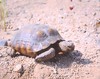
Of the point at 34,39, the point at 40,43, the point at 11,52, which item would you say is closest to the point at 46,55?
the point at 40,43

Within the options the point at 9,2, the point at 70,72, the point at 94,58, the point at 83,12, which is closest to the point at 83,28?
the point at 83,12

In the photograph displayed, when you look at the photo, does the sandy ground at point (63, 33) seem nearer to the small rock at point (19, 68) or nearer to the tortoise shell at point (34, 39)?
the small rock at point (19, 68)

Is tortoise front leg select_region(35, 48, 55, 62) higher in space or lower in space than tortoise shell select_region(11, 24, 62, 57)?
lower

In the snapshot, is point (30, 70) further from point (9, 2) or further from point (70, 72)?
point (9, 2)

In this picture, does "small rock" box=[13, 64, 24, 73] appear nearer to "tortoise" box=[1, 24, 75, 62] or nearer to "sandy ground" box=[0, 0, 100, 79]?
"sandy ground" box=[0, 0, 100, 79]

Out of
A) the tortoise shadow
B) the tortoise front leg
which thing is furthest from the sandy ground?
the tortoise front leg

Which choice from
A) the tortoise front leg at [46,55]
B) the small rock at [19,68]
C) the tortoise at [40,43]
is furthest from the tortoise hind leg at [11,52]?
the tortoise front leg at [46,55]

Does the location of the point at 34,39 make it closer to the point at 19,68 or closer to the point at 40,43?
the point at 40,43

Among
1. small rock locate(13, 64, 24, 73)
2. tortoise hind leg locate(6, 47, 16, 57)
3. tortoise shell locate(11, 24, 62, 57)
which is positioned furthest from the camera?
tortoise hind leg locate(6, 47, 16, 57)
